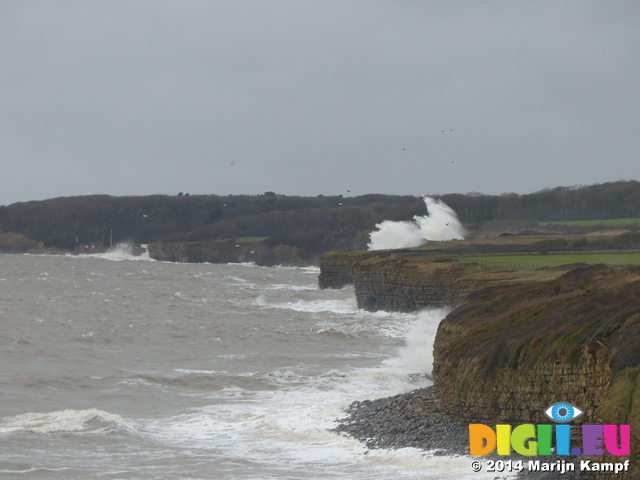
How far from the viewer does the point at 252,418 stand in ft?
63.6

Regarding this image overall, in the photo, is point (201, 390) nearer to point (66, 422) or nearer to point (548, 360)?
point (66, 422)

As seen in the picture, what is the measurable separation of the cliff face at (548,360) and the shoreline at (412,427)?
1.28 ft

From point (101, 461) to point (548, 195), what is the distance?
11623 centimetres

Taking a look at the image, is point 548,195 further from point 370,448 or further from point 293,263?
point 370,448

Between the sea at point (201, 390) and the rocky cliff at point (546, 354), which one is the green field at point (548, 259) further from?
the rocky cliff at point (546, 354)

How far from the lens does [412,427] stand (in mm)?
16484

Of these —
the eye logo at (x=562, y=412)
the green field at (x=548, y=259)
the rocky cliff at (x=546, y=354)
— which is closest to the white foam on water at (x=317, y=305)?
the green field at (x=548, y=259)

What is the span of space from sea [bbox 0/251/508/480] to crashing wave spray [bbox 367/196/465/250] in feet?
172

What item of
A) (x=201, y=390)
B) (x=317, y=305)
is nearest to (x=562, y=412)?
(x=201, y=390)

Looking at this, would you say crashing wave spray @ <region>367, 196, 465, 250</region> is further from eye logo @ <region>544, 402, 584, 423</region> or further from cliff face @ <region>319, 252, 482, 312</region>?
eye logo @ <region>544, 402, 584, 423</region>

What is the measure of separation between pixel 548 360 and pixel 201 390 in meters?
11.0

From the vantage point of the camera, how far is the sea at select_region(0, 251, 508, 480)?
15469 mm

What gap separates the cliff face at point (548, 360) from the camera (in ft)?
41.2

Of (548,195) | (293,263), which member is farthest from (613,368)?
(293,263)
